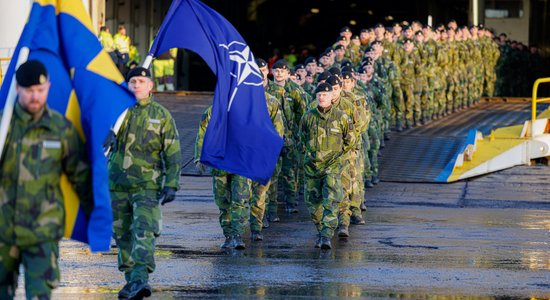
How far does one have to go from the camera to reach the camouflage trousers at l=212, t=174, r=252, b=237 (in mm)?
14570

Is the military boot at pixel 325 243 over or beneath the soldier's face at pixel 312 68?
beneath

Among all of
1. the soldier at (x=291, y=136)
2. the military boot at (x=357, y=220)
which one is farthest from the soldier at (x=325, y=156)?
the soldier at (x=291, y=136)

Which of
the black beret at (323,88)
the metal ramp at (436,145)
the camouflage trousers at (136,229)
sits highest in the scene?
the black beret at (323,88)

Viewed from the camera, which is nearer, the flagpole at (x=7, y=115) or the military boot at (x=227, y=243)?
the flagpole at (x=7, y=115)

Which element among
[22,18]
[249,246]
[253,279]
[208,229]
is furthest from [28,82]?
[22,18]

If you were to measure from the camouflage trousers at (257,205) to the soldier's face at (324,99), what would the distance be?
4.07 feet

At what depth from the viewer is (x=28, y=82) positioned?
8633mm

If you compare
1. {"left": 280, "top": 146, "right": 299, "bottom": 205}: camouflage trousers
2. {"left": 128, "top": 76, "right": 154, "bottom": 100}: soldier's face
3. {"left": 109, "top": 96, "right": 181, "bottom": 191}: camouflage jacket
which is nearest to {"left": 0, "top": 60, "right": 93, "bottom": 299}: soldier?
{"left": 109, "top": 96, "right": 181, "bottom": 191}: camouflage jacket

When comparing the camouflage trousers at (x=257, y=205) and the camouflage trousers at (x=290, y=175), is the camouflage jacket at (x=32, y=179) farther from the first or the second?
the camouflage trousers at (x=290, y=175)

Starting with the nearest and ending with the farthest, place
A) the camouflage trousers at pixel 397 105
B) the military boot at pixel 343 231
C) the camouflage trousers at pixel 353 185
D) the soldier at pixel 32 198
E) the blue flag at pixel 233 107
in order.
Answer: the soldier at pixel 32 198 < the blue flag at pixel 233 107 < the military boot at pixel 343 231 < the camouflage trousers at pixel 353 185 < the camouflage trousers at pixel 397 105

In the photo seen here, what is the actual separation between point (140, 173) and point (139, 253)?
0.66 metres

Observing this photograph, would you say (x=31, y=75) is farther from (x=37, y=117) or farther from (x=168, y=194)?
(x=168, y=194)

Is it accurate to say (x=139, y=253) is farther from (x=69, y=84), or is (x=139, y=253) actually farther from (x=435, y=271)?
(x=435, y=271)

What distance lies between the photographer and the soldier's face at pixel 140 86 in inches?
452
